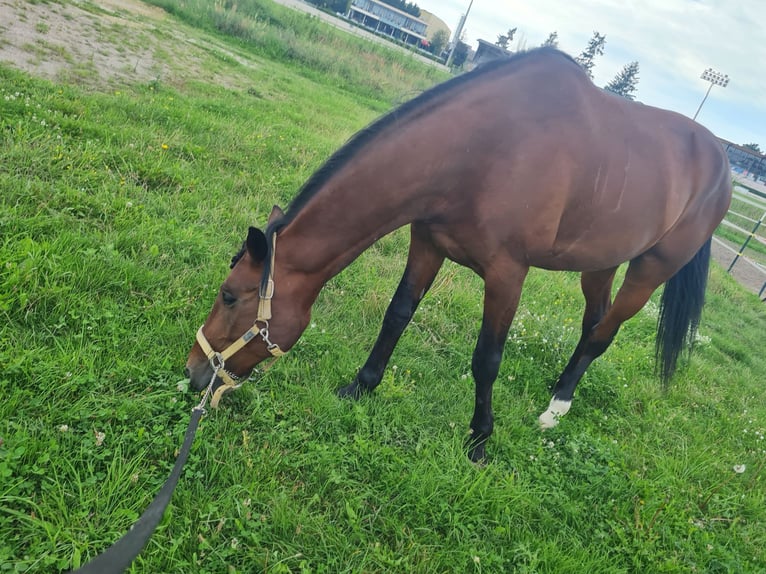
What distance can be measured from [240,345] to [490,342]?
1.40 meters

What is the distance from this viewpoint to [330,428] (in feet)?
→ 8.12

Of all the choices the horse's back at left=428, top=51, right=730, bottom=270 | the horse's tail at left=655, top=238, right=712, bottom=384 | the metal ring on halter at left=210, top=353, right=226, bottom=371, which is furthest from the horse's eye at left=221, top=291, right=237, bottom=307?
the horse's tail at left=655, top=238, right=712, bottom=384

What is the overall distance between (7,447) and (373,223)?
5.68 feet

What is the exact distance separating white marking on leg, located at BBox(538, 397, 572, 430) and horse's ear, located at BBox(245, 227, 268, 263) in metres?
2.31

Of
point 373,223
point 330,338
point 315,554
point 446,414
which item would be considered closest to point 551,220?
point 373,223

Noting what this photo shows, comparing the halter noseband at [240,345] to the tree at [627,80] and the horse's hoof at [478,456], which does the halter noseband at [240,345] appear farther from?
the tree at [627,80]

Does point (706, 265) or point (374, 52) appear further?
point (374, 52)

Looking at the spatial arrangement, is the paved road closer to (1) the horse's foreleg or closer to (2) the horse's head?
(1) the horse's foreleg

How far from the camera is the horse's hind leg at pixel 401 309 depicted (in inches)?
109

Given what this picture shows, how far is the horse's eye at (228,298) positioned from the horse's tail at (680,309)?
349 cm

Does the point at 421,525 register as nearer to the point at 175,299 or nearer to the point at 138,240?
the point at 175,299

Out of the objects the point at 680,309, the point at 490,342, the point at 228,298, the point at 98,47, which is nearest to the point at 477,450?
the point at 490,342

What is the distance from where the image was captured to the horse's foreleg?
→ 2.42m

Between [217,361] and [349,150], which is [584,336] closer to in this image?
[349,150]
